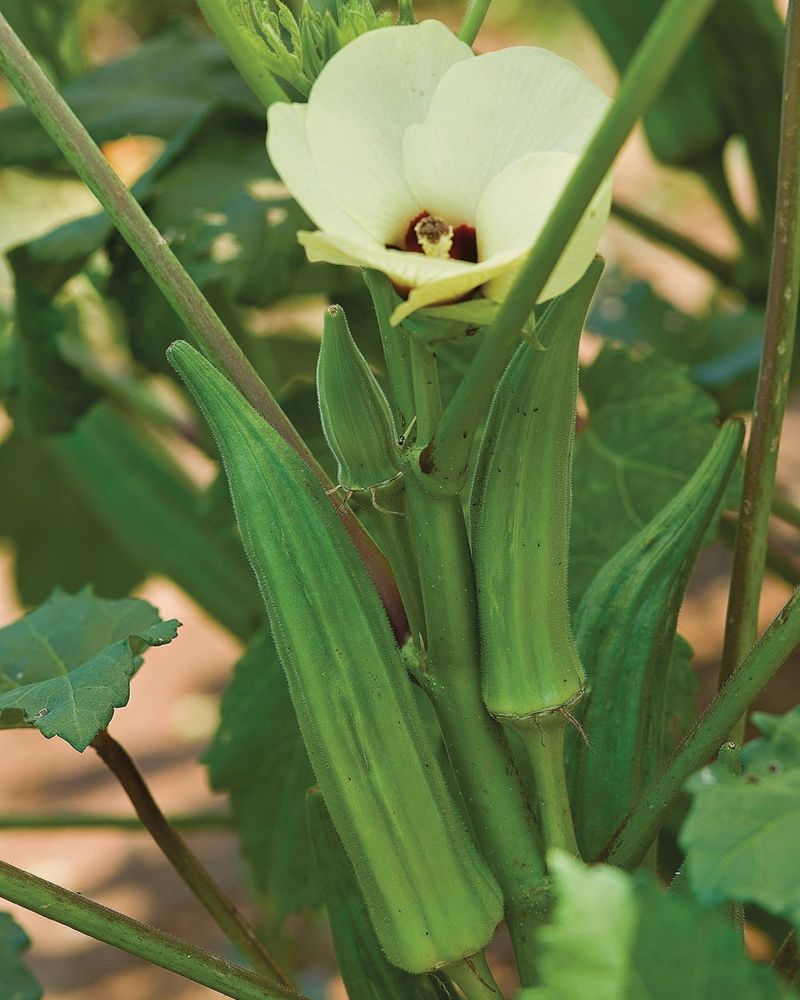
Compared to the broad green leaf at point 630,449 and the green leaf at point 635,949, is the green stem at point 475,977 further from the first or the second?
the broad green leaf at point 630,449

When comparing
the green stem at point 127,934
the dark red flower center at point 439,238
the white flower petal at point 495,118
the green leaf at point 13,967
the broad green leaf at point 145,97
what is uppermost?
the white flower petal at point 495,118

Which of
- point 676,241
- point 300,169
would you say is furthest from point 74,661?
point 676,241

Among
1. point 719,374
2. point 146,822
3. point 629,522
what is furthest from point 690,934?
point 719,374

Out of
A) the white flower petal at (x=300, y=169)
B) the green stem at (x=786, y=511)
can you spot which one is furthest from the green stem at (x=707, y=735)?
the green stem at (x=786, y=511)

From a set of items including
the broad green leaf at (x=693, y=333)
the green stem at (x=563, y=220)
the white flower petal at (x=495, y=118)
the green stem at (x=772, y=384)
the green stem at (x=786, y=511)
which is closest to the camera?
the green stem at (x=563, y=220)

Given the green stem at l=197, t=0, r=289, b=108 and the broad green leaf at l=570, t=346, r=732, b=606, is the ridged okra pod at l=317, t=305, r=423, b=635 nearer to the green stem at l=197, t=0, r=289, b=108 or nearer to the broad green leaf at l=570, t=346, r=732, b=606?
the green stem at l=197, t=0, r=289, b=108

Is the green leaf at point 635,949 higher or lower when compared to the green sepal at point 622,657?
higher
